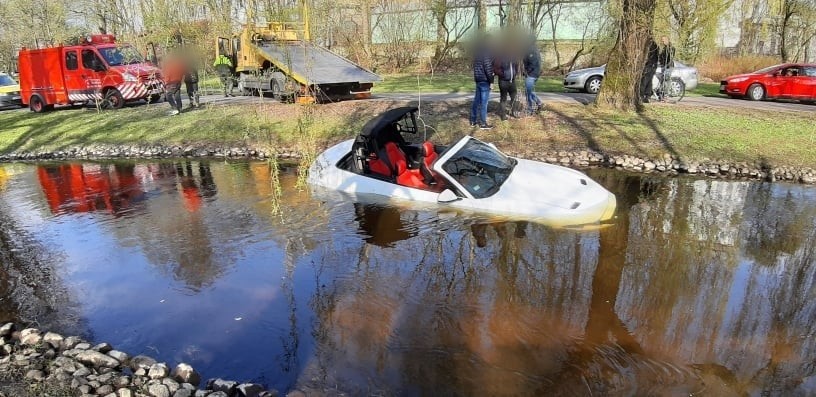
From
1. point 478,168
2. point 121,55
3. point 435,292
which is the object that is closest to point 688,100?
point 478,168

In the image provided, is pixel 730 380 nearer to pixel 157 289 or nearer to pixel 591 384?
pixel 591 384

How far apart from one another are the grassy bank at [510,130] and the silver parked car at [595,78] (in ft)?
11.1

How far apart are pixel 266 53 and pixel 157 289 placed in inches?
396

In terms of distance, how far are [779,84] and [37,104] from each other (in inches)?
963

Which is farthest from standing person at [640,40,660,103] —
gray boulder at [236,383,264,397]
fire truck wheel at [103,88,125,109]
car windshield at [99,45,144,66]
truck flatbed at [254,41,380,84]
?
fire truck wheel at [103,88,125,109]

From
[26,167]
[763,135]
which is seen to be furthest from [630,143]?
[26,167]

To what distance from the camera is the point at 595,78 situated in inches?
720

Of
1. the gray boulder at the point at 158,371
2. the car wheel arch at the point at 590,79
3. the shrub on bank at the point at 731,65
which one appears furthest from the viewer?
the shrub on bank at the point at 731,65

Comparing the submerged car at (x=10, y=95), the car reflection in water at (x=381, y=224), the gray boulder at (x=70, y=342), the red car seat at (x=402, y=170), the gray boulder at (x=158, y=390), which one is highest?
the submerged car at (x=10, y=95)

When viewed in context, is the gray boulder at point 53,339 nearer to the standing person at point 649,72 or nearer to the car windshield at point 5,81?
the standing person at point 649,72

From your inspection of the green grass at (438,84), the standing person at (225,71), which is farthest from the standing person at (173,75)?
the green grass at (438,84)

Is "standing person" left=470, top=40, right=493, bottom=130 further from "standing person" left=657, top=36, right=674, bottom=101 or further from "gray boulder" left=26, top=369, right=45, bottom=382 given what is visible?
"gray boulder" left=26, top=369, right=45, bottom=382

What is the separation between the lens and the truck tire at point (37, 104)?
771 inches

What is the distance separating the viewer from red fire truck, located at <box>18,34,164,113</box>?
1784cm
